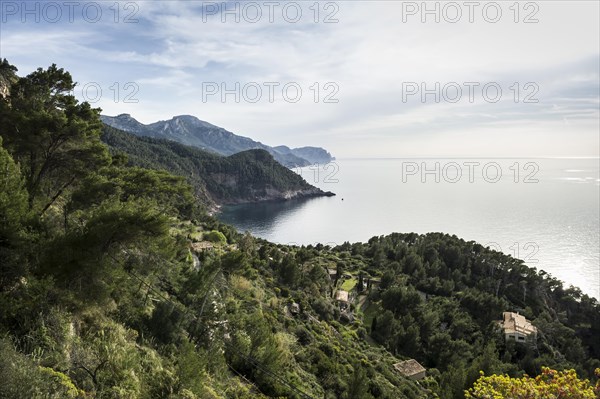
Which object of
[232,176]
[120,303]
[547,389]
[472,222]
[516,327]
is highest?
[232,176]

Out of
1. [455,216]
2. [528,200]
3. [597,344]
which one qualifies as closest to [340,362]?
[597,344]

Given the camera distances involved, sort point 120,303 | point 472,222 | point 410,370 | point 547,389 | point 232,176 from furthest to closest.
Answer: point 232,176, point 472,222, point 410,370, point 120,303, point 547,389

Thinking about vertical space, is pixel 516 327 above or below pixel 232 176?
below

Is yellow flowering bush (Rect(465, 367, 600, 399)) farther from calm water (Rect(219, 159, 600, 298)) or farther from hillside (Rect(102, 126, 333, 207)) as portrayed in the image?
hillside (Rect(102, 126, 333, 207))

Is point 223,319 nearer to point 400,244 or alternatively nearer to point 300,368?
point 300,368

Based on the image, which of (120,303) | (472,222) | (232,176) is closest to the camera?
(120,303)

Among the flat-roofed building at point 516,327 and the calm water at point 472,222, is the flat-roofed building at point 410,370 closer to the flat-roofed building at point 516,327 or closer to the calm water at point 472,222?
the flat-roofed building at point 516,327

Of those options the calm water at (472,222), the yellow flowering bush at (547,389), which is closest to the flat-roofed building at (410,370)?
the yellow flowering bush at (547,389)

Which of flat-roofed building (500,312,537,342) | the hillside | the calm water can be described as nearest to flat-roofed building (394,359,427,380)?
flat-roofed building (500,312,537,342)

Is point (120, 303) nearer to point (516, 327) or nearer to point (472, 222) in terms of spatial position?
point (516, 327)

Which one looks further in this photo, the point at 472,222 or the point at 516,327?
the point at 472,222

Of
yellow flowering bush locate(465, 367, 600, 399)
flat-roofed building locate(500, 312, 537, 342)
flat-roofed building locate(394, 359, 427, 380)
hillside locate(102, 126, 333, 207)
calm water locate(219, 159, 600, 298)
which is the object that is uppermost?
hillside locate(102, 126, 333, 207)

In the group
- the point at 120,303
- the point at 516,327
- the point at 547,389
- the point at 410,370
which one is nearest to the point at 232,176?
the point at 516,327
